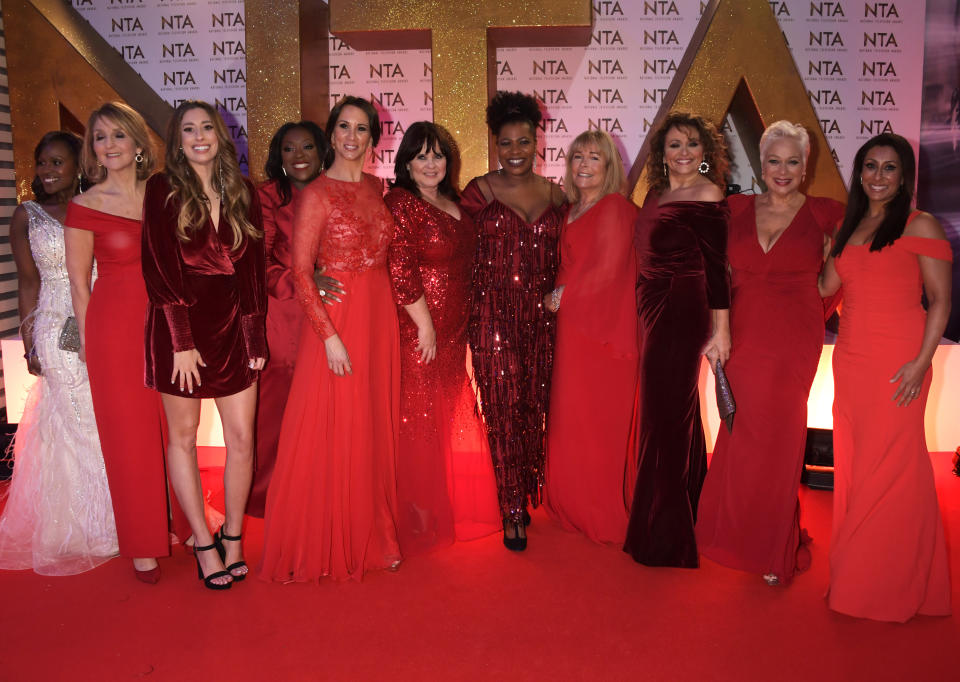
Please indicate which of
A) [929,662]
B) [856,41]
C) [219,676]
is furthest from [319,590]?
[856,41]

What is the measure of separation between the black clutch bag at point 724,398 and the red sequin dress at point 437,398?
1.04 meters

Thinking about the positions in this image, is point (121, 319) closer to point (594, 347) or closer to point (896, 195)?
point (594, 347)

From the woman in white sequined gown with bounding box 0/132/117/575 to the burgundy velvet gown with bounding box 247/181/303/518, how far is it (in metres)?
0.67

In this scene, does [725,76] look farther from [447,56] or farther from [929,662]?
[929,662]

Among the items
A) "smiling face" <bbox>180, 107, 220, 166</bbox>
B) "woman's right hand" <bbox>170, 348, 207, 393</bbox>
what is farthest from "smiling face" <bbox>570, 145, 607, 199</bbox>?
"woman's right hand" <bbox>170, 348, 207, 393</bbox>

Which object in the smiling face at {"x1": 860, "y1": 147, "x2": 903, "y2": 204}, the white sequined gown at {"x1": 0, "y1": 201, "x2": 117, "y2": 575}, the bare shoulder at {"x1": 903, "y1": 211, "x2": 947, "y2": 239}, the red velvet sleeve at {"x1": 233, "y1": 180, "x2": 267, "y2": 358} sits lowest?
the white sequined gown at {"x1": 0, "y1": 201, "x2": 117, "y2": 575}

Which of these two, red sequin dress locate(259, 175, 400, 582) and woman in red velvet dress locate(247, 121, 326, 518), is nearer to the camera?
red sequin dress locate(259, 175, 400, 582)

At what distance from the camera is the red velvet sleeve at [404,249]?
9.81 ft

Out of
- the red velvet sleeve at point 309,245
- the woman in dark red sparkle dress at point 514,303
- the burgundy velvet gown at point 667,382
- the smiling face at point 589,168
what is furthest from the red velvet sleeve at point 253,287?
the burgundy velvet gown at point 667,382

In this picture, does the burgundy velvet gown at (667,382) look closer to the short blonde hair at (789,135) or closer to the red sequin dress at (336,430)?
the short blonde hair at (789,135)

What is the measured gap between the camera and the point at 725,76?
4.32m

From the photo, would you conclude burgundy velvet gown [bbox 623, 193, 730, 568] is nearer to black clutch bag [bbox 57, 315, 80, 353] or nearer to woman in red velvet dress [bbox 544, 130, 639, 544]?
woman in red velvet dress [bbox 544, 130, 639, 544]

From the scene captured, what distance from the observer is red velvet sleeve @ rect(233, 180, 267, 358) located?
2.87m

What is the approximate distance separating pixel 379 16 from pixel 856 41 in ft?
10.4
